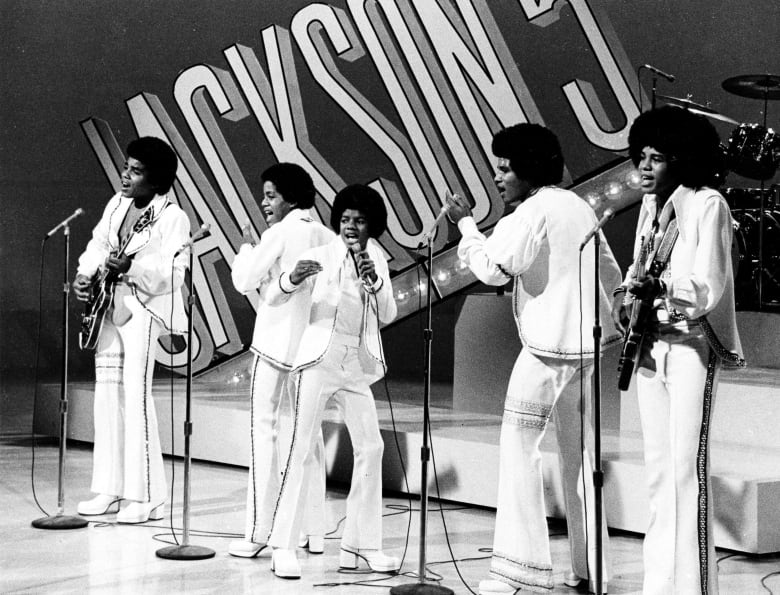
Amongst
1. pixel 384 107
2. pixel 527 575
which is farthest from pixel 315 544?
pixel 384 107

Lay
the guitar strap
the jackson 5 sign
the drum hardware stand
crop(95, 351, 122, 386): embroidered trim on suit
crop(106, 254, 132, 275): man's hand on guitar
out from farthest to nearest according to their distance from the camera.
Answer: the jackson 5 sign, the drum hardware stand, crop(95, 351, 122, 386): embroidered trim on suit, crop(106, 254, 132, 275): man's hand on guitar, the guitar strap

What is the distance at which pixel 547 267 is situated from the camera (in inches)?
161

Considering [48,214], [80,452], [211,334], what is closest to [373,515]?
[80,452]

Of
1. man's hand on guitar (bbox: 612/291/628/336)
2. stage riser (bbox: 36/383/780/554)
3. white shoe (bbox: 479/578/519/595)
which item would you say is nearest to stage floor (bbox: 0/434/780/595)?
stage riser (bbox: 36/383/780/554)

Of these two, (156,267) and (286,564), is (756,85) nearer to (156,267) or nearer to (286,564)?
(156,267)

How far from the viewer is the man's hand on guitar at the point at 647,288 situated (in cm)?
337

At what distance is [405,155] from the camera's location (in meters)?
9.67

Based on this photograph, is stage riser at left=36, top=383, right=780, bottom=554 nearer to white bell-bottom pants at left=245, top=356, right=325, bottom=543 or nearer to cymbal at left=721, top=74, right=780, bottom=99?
white bell-bottom pants at left=245, top=356, right=325, bottom=543

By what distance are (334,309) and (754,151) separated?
4489 millimetres

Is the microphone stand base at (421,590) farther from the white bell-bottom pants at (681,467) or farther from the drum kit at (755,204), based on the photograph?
the drum kit at (755,204)

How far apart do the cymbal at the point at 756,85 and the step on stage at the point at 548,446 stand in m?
2.32

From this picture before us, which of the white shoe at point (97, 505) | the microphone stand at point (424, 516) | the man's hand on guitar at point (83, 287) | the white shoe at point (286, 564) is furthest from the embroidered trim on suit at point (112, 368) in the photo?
the microphone stand at point (424, 516)

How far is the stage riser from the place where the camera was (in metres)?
4.63

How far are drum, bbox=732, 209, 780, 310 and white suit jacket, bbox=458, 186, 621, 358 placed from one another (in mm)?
3847
